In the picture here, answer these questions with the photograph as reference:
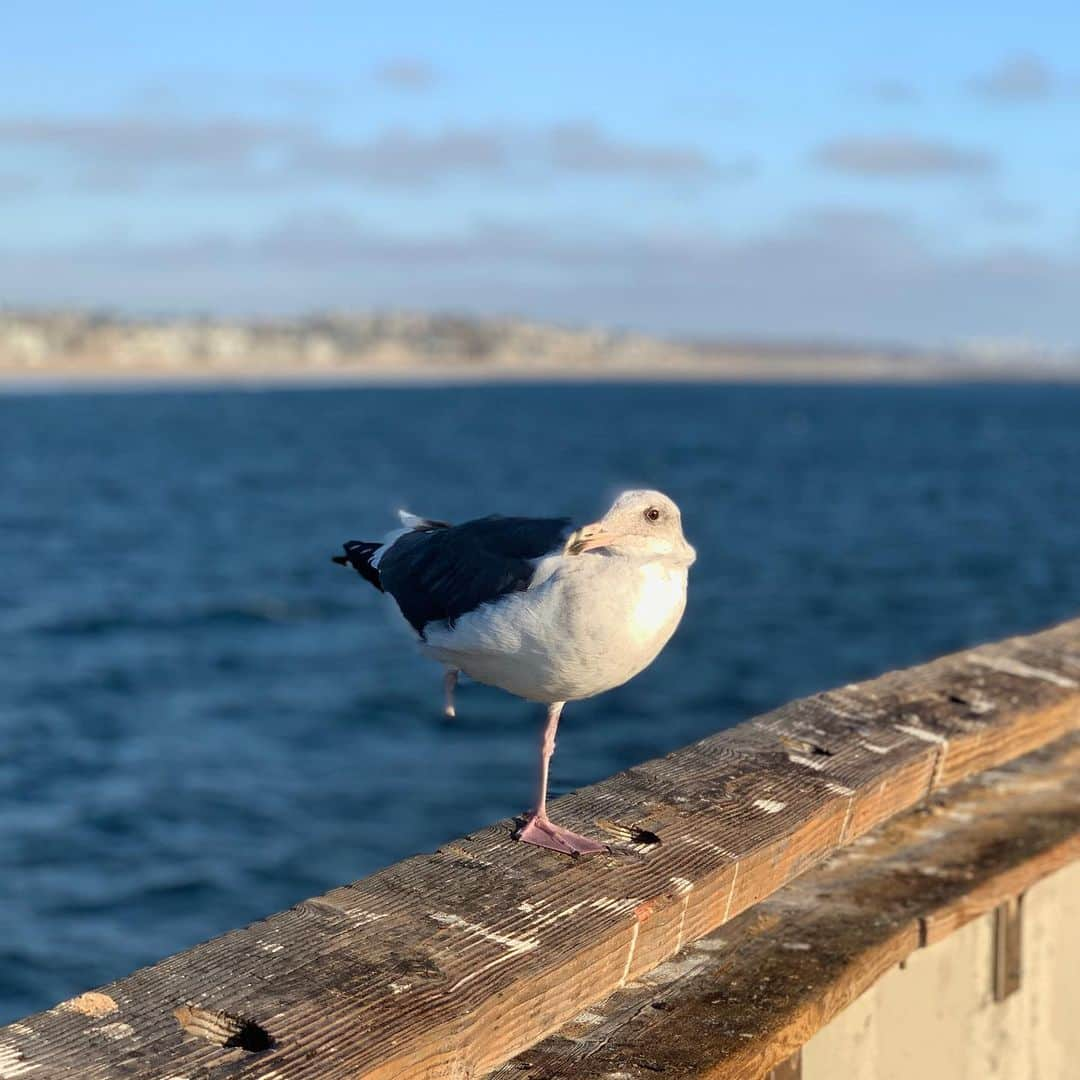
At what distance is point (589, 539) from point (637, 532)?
11 centimetres

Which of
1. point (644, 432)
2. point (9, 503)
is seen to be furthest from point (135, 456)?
point (644, 432)

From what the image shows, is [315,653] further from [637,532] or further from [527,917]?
[527,917]

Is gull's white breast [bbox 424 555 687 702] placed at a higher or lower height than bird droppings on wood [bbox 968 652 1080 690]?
higher

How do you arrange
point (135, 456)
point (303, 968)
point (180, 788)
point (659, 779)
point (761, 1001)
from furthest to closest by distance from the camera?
point (135, 456) < point (180, 788) < point (659, 779) < point (761, 1001) < point (303, 968)

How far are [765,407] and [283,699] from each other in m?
148

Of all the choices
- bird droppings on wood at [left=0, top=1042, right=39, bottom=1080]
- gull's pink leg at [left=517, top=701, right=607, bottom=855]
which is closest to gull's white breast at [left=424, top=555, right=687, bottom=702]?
Result: gull's pink leg at [left=517, top=701, right=607, bottom=855]

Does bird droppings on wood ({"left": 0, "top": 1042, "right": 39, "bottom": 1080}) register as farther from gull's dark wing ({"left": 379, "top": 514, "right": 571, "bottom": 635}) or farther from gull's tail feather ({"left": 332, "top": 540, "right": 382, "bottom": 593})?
gull's tail feather ({"left": 332, "top": 540, "right": 382, "bottom": 593})

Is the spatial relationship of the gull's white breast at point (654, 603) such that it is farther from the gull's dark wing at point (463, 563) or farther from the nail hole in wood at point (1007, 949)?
the nail hole in wood at point (1007, 949)

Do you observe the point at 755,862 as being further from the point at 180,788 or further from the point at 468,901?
the point at 180,788

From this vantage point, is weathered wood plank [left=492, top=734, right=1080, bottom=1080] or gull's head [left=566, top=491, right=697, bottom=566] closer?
weathered wood plank [left=492, top=734, right=1080, bottom=1080]

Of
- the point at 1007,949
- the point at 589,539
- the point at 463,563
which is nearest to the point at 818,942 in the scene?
the point at 1007,949

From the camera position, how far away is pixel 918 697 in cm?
436

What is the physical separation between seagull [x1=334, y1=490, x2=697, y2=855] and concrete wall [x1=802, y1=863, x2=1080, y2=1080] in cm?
85

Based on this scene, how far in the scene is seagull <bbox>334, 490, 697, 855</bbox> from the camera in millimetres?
3350
